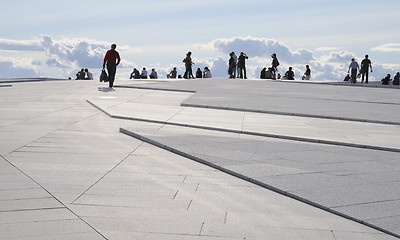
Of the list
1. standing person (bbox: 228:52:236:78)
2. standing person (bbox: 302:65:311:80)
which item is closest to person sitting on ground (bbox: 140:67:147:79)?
standing person (bbox: 228:52:236:78)

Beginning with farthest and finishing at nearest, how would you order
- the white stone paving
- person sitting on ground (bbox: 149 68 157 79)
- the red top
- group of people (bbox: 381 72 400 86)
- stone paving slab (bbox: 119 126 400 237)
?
person sitting on ground (bbox: 149 68 157 79), group of people (bbox: 381 72 400 86), the red top, stone paving slab (bbox: 119 126 400 237), the white stone paving

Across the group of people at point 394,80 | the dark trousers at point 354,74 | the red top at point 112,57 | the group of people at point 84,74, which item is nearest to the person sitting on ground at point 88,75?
the group of people at point 84,74

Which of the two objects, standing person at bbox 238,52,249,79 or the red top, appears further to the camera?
standing person at bbox 238,52,249,79

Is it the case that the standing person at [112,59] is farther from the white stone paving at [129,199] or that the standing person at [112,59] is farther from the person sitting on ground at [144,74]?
the person sitting on ground at [144,74]

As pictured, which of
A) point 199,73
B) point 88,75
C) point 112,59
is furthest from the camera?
point 199,73

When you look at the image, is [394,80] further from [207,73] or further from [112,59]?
[112,59]

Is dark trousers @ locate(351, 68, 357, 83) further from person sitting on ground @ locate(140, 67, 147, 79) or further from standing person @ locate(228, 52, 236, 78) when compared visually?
person sitting on ground @ locate(140, 67, 147, 79)

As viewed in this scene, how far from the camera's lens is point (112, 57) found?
23141 millimetres

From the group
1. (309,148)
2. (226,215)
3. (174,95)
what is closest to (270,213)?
(226,215)

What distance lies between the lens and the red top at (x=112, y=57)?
2298cm

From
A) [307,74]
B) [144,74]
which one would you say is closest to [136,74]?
[144,74]

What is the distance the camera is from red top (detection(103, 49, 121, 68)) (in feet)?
75.4

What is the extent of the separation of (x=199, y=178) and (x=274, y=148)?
267cm

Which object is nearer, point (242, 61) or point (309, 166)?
point (309, 166)
